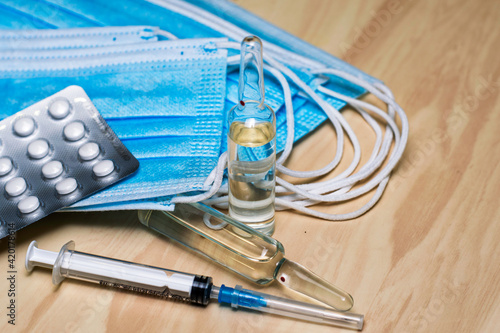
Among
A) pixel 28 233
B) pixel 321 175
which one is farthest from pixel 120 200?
pixel 321 175

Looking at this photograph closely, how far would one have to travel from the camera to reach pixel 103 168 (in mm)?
578

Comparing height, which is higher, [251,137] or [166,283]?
[251,137]

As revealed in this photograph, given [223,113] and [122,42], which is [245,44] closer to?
[223,113]

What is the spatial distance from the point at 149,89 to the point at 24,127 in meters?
0.15

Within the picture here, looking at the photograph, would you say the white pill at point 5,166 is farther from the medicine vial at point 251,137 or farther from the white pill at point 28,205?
the medicine vial at point 251,137

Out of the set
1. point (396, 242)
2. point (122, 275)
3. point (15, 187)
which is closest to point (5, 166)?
point (15, 187)

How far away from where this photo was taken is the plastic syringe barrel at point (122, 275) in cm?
52

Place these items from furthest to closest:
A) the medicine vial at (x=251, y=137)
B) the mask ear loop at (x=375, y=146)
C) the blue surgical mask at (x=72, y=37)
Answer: the blue surgical mask at (x=72, y=37)
the mask ear loop at (x=375, y=146)
the medicine vial at (x=251, y=137)

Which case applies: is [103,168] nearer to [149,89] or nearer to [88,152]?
[88,152]

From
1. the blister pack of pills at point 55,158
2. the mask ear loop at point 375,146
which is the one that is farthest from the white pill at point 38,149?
the mask ear loop at point 375,146

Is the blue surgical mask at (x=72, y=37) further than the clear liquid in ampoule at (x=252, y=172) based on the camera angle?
Yes

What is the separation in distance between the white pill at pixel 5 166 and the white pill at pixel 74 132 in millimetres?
62

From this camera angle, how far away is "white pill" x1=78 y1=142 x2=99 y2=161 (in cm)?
59

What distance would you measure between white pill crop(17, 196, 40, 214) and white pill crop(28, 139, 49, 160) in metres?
0.05
